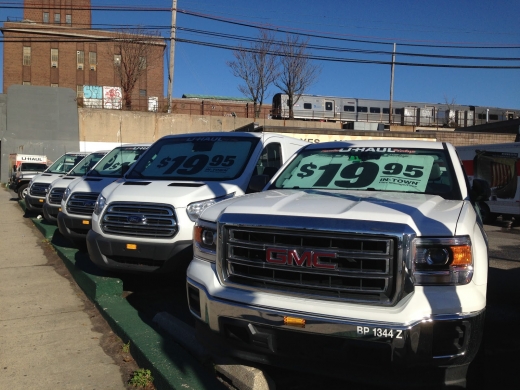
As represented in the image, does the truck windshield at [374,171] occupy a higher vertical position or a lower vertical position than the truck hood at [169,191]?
higher

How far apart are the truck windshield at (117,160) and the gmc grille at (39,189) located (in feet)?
12.5

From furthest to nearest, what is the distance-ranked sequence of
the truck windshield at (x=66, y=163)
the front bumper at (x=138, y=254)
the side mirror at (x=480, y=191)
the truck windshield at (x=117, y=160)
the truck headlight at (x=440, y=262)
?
the truck windshield at (x=66, y=163) < the truck windshield at (x=117, y=160) < the front bumper at (x=138, y=254) < the side mirror at (x=480, y=191) < the truck headlight at (x=440, y=262)

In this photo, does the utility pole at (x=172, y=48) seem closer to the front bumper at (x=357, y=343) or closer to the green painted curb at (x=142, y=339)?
the green painted curb at (x=142, y=339)

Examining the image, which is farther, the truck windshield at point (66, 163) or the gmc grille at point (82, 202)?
the truck windshield at point (66, 163)

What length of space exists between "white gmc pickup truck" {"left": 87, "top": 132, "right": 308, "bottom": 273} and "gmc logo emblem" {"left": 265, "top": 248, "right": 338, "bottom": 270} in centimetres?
195

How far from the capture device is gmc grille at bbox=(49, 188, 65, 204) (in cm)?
973

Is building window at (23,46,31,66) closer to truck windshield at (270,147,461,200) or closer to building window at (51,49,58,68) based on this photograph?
building window at (51,49,58,68)

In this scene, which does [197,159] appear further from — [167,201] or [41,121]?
[41,121]

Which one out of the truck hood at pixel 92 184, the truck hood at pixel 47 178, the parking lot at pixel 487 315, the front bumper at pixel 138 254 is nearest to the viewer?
the parking lot at pixel 487 315

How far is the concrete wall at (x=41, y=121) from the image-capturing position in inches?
1325

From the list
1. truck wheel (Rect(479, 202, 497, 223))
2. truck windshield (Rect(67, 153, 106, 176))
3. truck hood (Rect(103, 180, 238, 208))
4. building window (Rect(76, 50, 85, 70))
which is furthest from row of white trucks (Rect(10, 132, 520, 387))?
building window (Rect(76, 50, 85, 70))

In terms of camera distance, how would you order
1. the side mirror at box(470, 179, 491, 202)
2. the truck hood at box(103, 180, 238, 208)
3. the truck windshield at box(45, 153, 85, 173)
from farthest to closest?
the truck windshield at box(45, 153, 85, 173), the truck hood at box(103, 180, 238, 208), the side mirror at box(470, 179, 491, 202)

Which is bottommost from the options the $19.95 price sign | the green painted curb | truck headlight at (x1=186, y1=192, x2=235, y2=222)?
the green painted curb

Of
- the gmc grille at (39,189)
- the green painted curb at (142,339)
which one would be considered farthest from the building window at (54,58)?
the green painted curb at (142,339)
